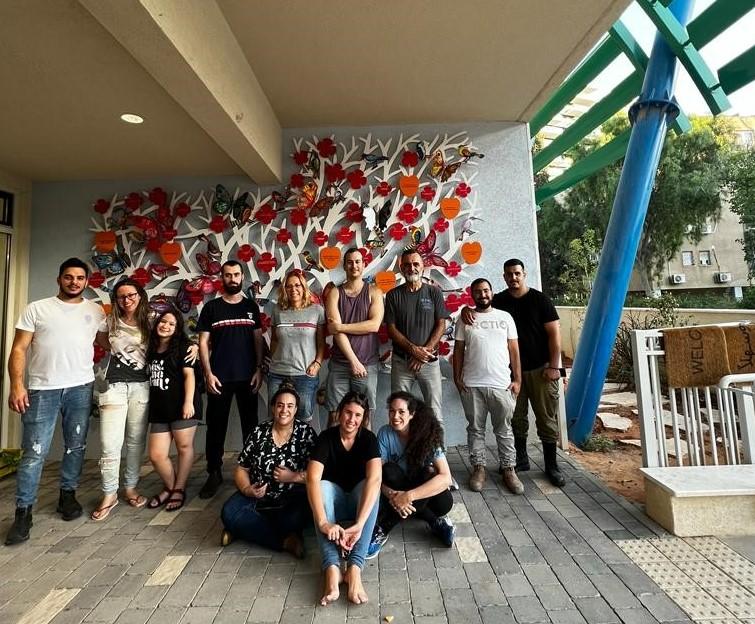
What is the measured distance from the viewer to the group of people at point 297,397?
2.10m

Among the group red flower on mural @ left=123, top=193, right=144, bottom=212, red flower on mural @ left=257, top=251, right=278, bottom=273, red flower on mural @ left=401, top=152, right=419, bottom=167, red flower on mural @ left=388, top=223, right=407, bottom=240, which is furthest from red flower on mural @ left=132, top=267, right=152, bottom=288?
red flower on mural @ left=401, top=152, right=419, bottom=167

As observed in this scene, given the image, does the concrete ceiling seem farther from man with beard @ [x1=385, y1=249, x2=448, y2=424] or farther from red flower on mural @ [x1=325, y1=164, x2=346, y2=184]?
man with beard @ [x1=385, y1=249, x2=448, y2=424]

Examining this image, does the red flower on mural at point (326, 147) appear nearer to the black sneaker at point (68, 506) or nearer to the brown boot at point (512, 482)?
the brown boot at point (512, 482)

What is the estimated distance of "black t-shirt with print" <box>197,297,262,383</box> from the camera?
9.53 ft

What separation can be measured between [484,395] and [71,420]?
2688 millimetres

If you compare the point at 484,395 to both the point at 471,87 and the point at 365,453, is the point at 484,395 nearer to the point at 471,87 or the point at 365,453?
the point at 365,453

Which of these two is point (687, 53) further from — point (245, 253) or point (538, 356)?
point (245, 253)

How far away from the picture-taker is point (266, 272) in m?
3.76

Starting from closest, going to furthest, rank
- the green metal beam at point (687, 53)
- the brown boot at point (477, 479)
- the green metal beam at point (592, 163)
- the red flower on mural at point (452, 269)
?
the brown boot at point (477, 479), the green metal beam at point (687, 53), the red flower on mural at point (452, 269), the green metal beam at point (592, 163)

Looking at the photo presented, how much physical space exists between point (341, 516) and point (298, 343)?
1271 millimetres

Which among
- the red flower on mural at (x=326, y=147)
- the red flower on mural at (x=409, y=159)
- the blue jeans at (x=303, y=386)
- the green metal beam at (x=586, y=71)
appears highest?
the green metal beam at (x=586, y=71)

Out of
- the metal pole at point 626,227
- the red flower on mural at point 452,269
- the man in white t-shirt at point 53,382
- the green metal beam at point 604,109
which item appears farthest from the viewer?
the green metal beam at point 604,109

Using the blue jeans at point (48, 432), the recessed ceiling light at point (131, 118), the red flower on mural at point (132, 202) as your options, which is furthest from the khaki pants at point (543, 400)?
the red flower on mural at point (132, 202)

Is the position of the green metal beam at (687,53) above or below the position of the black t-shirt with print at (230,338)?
above
